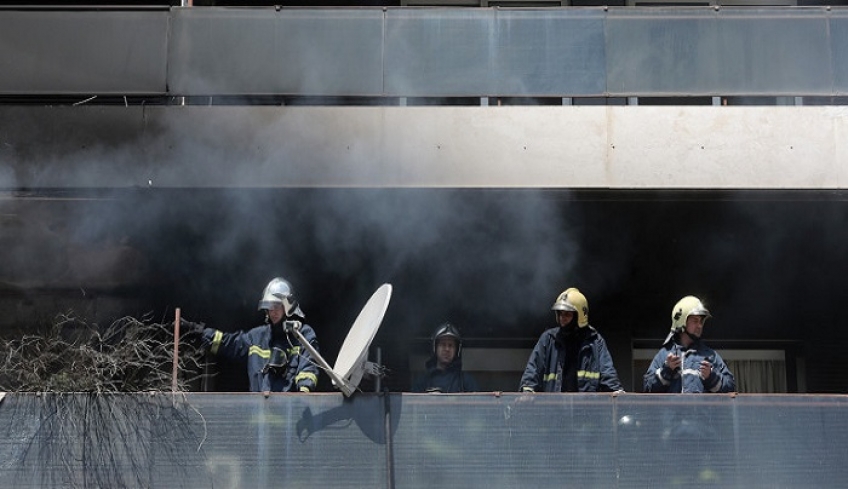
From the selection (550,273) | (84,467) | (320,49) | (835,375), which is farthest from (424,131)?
(835,375)

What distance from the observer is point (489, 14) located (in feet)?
33.8

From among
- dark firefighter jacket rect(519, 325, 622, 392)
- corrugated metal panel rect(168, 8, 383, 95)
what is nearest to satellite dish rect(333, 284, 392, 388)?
dark firefighter jacket rect(519, 325, 622, 392)

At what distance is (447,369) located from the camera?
369 inches

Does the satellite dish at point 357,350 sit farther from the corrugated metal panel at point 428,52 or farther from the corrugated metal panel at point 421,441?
the corrugated metal panel at point 428,52

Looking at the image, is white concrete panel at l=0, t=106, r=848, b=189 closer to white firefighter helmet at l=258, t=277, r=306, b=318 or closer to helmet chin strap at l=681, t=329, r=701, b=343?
white firefighter helmet at l=258, t=277, r=306, b=318

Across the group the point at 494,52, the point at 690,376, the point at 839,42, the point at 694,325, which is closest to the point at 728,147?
the point at 839,42

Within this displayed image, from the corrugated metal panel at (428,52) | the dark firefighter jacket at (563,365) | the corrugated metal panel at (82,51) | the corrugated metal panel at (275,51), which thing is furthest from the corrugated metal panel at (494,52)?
the dark firefighter jacket at (563,365)

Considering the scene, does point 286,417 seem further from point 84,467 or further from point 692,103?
point 692,103

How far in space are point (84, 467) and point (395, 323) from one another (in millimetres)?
4295

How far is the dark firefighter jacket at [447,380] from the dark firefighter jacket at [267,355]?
87 centimetres

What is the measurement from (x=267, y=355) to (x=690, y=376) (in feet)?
9.51

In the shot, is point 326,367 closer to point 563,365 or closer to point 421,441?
point 421,441

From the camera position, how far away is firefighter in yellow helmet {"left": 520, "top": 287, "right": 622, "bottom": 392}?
8.91 metres

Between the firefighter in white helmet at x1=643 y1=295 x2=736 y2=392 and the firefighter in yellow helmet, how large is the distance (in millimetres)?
317
